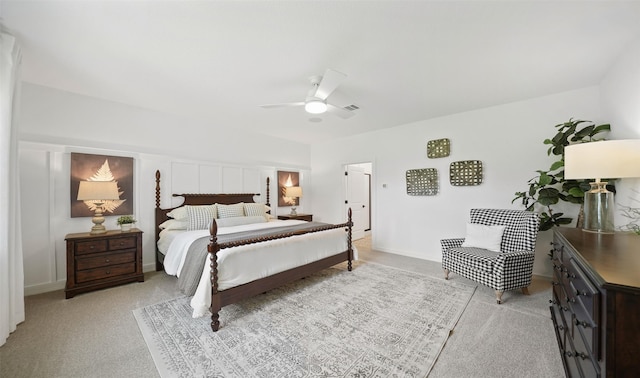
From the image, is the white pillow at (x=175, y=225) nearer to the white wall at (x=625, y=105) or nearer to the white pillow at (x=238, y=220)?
the white pillow at (x=238, y=220)

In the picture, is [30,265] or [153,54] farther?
[30,265]

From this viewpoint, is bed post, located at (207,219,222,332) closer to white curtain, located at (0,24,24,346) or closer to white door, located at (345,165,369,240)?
white curtain, located at (0,24,24,346)

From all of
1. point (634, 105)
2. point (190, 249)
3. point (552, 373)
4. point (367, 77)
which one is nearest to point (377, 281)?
point (552, 373)

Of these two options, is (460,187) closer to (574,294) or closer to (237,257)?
(574,294)

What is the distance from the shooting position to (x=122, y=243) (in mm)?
3148

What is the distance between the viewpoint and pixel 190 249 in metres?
2.73

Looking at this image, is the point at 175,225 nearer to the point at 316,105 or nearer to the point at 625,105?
the point at 316,105

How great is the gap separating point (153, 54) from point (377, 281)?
3.68m

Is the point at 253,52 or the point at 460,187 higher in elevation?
the point at 253,52

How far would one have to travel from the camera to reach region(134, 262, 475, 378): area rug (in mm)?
1744

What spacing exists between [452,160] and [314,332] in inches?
141

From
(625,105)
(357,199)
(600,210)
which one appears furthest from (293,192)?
(625,105)

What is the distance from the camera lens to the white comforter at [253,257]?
2277mm

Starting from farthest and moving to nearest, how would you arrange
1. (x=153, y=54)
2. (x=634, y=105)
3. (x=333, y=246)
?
(x=333, y=246) < (x=153, y=54) < (x=634, y=105)
